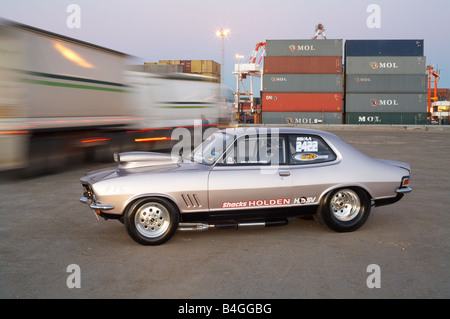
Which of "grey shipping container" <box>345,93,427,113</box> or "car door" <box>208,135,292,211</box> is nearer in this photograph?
"car door" <box>208,135,292,211</box>

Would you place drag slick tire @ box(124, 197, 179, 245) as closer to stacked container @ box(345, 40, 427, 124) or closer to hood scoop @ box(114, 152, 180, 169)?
hood scoop @ box(114, 152, 180, 169)

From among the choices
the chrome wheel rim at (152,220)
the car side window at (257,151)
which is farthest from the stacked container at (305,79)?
the chrome wheel rim at (152,220)

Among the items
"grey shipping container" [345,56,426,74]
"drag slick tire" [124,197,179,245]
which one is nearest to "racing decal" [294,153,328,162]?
"drag slick tire" [124,197,179,245]

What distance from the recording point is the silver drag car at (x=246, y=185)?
5219 mm

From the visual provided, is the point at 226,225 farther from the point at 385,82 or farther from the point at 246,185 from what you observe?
the point at 385,82

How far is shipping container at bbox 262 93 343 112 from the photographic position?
1922 inches

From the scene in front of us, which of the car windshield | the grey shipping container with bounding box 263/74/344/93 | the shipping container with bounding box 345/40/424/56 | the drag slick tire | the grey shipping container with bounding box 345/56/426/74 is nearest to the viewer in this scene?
the drag slick tire

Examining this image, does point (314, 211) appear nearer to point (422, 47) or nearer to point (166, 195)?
point (166, 195)

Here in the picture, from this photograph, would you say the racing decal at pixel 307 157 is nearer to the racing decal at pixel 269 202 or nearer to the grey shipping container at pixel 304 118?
the racing decal at pixel 269 202

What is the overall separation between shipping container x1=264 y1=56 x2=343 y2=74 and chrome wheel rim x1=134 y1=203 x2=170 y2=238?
149 ft

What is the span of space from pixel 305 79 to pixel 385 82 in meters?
8.53

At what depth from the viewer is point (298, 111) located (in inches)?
1949

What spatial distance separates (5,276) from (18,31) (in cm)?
731
